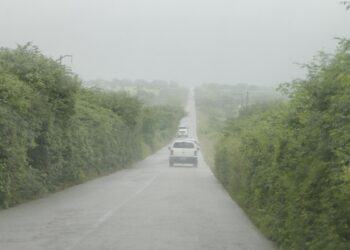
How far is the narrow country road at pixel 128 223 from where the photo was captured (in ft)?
37.8

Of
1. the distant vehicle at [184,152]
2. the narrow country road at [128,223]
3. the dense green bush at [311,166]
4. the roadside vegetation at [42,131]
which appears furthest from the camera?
the distant vehicle at [184,152]

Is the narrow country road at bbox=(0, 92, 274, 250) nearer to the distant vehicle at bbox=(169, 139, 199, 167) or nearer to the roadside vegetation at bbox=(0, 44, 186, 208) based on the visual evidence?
the roadside vegetation at bbox=(0, 44, 186, 208)

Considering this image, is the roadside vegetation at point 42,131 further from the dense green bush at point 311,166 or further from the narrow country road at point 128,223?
the dense green bush at point 311,166

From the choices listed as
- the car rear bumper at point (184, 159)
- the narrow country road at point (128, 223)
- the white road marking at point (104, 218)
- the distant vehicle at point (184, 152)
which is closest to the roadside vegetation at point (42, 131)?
the narrow country road at point (128, 223)

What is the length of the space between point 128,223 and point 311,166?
5.73 m

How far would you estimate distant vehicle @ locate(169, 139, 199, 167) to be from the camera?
47.0 meters

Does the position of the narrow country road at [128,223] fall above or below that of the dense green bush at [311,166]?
below

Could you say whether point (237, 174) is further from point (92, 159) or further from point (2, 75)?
point (92, 159)

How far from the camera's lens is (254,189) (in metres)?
15.9

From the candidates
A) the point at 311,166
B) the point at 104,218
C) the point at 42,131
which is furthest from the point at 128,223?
the point at 42,131

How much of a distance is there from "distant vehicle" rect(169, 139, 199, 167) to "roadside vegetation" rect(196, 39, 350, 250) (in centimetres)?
3126

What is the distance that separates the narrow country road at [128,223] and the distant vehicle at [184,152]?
23.9 m

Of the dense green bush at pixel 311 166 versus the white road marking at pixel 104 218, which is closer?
the dense green bush at pixel 311 166

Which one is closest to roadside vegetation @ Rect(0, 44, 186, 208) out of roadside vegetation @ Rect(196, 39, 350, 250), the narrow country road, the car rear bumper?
the narrow country road
